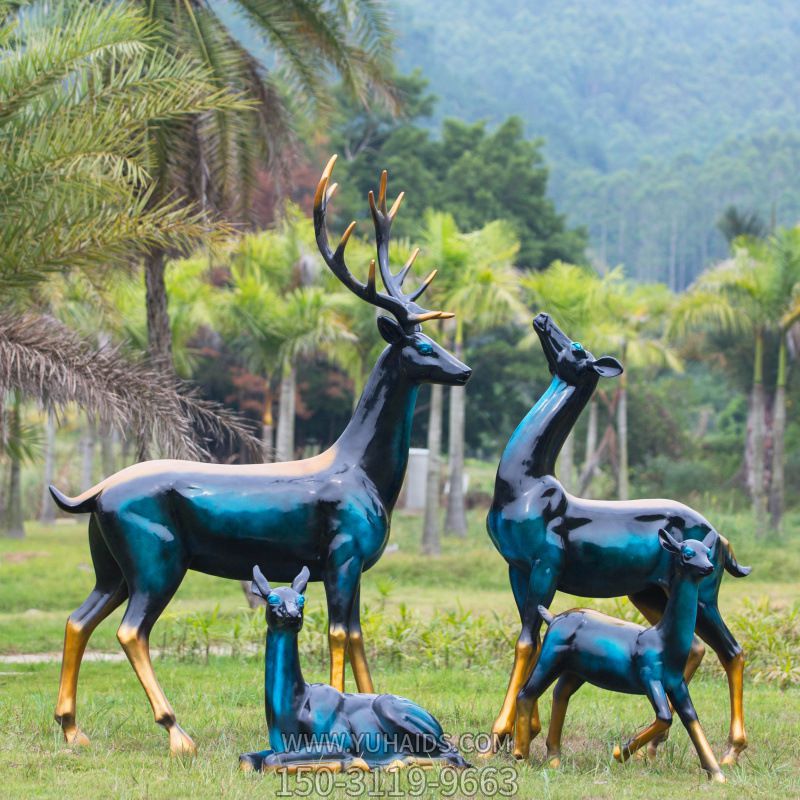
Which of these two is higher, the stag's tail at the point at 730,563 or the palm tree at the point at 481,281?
the palm tree at the point at 481,281

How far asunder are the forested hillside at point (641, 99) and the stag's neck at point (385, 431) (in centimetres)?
7011

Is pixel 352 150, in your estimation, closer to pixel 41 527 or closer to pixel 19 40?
pixel 41 527

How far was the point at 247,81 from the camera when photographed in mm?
15375

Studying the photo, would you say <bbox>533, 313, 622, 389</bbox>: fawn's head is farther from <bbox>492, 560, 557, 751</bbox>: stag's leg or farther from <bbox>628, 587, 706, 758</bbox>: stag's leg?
<bbox>628, 587, 706, 758</bbox>: stag's leg

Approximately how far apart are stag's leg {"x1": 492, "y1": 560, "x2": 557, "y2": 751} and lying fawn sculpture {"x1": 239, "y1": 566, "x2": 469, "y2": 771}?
69 centimetres

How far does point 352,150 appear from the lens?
45.2 meters

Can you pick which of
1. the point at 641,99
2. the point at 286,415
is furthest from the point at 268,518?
the point at 641,99

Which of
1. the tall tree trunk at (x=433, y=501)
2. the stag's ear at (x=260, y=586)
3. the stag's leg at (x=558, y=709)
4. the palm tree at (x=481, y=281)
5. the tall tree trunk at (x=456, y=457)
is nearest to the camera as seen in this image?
the stag's ear at (x=260, y=586)

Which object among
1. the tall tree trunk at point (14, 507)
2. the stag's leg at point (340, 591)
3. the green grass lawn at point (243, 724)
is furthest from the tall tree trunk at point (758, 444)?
the stag's leg at point (340, 591)

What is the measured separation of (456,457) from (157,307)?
12.3 metres

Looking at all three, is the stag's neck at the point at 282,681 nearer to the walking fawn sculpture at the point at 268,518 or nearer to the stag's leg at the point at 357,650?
the walking fawn sculpture at the point at 268,518

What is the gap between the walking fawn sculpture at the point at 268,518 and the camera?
6812mm

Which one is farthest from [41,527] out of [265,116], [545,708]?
[545,708]

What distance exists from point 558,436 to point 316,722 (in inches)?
85.7
